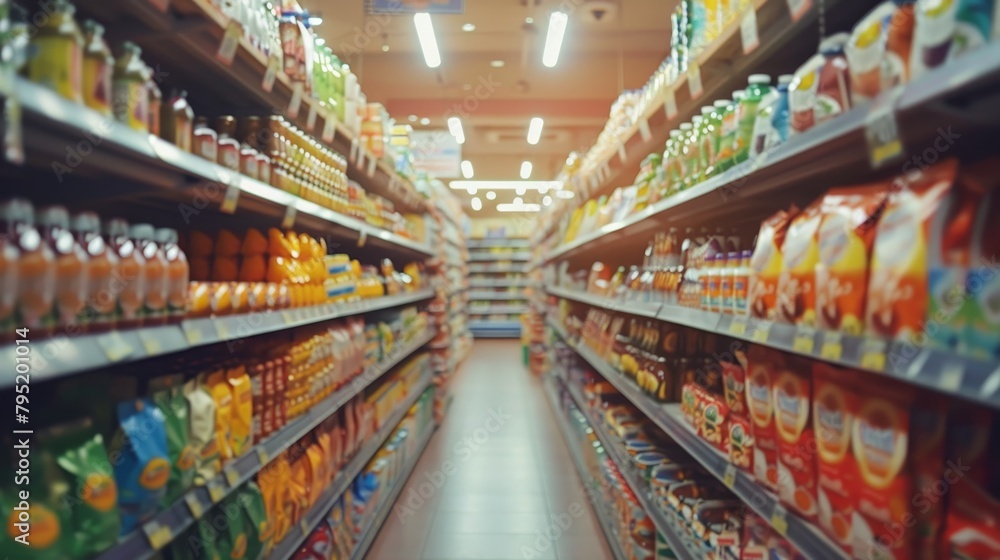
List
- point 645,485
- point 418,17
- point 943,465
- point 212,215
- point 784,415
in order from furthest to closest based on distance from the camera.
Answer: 1. point 418,17
2. point 645,485
3. point 212,215
4. point 784,415
5. point 943,465

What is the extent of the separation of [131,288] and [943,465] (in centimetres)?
150

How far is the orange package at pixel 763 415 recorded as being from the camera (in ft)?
4.85

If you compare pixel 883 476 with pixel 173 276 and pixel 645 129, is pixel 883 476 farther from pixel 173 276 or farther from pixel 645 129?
pixel 645 129

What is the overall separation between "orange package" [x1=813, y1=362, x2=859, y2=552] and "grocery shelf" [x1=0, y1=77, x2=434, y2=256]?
142 cm

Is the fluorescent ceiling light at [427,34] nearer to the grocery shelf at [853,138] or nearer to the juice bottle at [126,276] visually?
the grocery shelf at [853,138]

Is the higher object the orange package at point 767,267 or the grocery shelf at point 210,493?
the orange package at point 767,267

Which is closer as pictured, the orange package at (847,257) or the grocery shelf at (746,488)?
the orange package at (847,257)

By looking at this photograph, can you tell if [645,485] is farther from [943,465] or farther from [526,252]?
[526,252]

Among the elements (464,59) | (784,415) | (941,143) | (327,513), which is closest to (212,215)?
(327,513)

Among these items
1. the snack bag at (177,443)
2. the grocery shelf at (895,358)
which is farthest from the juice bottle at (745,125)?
the snack bag at (177,443)

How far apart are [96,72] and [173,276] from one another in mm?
442

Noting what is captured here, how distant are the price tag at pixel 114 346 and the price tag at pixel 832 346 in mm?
1257

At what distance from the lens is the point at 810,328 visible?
1.20 m

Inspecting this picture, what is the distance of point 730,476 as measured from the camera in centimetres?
164
